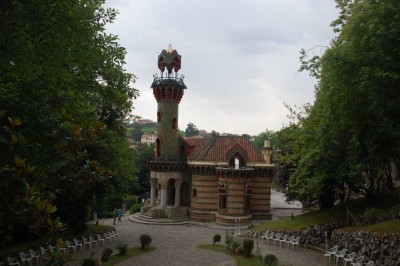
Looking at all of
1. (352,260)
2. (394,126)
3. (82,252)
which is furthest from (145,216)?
(394,126)

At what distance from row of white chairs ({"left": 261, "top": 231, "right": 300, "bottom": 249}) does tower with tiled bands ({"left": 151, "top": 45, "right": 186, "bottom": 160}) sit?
49.6 feet

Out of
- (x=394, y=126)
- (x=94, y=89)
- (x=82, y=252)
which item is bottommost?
(x=82, y=252)

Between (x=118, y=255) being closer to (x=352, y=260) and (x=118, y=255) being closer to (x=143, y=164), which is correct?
(x=352, y=260)

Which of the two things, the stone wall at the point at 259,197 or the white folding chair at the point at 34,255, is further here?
the stone wall at the point at 259,197

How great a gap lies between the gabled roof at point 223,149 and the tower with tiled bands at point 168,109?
86.3 inches

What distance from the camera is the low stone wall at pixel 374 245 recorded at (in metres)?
16.6

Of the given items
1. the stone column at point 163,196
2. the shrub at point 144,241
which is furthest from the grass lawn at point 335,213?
the stone column at point 163,196

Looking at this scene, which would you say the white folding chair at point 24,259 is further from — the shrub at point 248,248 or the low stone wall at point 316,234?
the low stone wall at point 316,234

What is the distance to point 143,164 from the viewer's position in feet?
212

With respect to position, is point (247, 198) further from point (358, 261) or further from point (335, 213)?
point (358, 261)

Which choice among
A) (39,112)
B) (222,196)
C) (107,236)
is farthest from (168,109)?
(39,112)

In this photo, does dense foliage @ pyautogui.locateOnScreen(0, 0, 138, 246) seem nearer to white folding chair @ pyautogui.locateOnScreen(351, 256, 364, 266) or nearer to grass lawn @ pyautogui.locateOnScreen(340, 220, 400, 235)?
white folding chair @ pyautogui.locateOnScreen(351, 256, 364, 266)

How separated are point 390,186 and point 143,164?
44.9m

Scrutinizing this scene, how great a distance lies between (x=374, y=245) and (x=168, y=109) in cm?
2491
